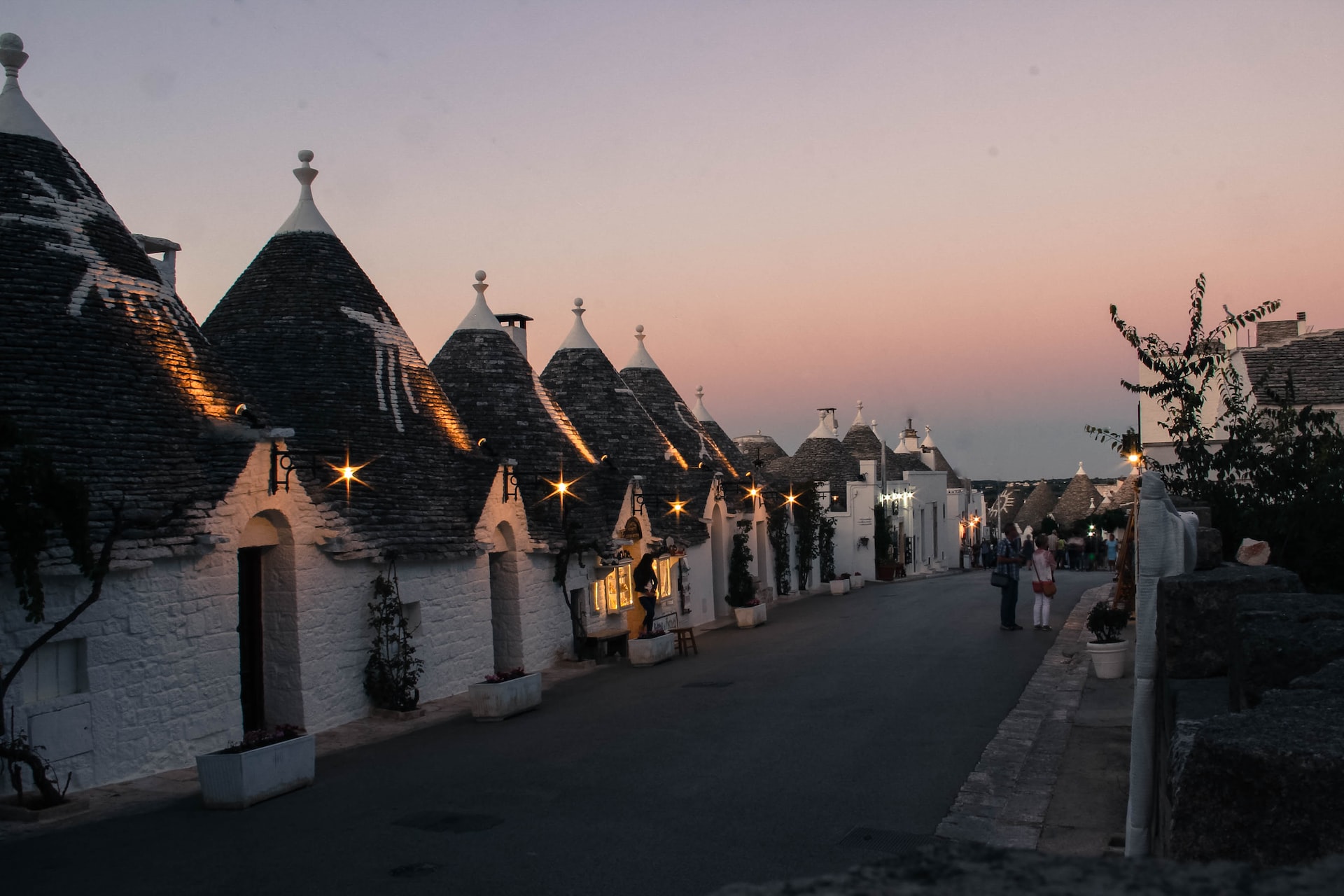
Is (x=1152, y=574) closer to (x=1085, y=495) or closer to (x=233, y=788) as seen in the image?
(x=233, y=788)

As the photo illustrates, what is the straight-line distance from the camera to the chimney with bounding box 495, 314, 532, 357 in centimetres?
2427

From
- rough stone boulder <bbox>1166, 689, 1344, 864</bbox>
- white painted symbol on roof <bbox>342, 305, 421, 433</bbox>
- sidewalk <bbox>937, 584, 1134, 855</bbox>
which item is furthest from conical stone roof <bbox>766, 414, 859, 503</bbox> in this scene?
rough stone boulder <bbox>1166, 689, 1344, 864</bbox>

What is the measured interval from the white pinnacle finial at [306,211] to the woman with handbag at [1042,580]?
13.5 metres

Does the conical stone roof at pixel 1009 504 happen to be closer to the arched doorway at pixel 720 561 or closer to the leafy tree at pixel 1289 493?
the arched doorway at pixel 720 561

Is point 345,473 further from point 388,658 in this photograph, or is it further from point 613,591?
point 613,591

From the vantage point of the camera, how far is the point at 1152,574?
23.8ft

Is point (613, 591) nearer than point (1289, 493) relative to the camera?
No

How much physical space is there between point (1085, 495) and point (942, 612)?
45969 mm

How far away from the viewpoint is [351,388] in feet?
54.9

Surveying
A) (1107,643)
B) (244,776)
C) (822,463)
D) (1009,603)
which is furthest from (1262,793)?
(822,463)

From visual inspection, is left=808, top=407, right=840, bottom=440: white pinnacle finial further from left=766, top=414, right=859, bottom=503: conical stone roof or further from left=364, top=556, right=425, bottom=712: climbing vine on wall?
left=364, top=556, right=425, bottom=712: climbing vine on wall

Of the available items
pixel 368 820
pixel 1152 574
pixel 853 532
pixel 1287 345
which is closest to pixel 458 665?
pixel 368 820

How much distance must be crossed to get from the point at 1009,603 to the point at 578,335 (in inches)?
476

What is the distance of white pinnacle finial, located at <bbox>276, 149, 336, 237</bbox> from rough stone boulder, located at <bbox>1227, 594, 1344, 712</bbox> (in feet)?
53.0
